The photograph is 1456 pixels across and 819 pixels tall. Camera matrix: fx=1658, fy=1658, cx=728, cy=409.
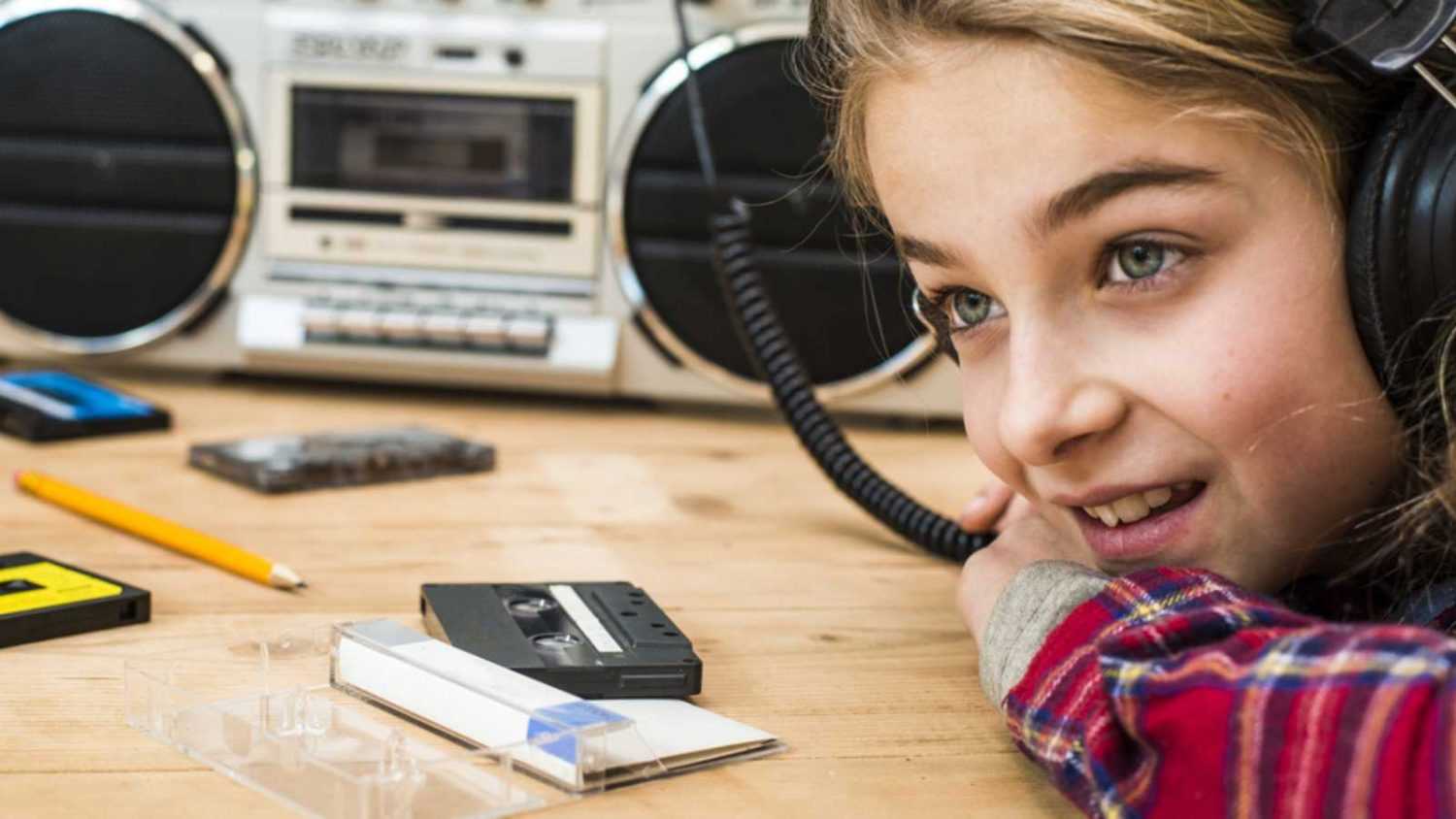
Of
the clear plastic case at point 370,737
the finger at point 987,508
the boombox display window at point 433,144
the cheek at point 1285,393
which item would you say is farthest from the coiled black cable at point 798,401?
the clear plastic case at point 370,737

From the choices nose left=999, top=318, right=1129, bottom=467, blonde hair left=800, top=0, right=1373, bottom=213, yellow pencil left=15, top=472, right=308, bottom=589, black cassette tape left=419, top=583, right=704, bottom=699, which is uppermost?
blonde hair left=800, top=0, right=1373, bottom=213

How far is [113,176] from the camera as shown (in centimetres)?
115

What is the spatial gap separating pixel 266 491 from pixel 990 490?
378mm

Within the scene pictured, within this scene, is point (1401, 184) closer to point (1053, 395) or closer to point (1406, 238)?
point (1406, 238)

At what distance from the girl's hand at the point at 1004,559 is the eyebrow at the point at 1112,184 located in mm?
150

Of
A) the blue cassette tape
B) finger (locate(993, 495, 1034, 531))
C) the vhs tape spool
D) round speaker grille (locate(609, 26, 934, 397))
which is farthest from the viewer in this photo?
round speaker grille (locate(609, 26, 934, 397))

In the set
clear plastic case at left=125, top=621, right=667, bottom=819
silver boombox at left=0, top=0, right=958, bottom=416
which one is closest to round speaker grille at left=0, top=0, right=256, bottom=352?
silver boombox at left=0, top=0, right=958, bottom=416

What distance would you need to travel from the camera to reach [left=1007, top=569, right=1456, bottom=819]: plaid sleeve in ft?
1.34

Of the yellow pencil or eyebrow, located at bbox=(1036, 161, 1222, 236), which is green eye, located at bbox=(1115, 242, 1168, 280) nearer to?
eyebrow, located at bbox=(1036, 161, 1222, 236)

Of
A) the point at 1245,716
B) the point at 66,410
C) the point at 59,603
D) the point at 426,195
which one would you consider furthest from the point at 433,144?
the point at 1245,716

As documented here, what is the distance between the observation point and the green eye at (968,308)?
26.2 inches

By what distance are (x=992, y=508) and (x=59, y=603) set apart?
422mm

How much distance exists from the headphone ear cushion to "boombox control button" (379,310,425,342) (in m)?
0.70

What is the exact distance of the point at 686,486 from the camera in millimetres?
952
